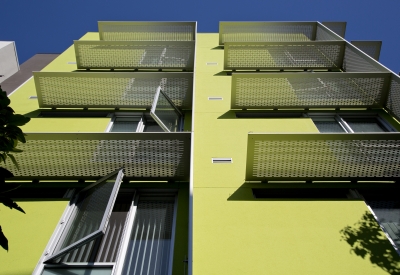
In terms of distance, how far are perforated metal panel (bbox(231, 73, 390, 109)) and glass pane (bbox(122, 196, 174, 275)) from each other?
3878mm

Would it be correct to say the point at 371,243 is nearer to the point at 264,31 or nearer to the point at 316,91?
the point at 316,91

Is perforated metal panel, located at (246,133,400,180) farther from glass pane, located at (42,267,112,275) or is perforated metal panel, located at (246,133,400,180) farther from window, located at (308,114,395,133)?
glass pane, located at (42,267,112,275)

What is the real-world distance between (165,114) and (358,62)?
6.26 meters

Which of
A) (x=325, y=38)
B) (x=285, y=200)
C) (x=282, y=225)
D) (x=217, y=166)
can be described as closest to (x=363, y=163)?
(x=285, y=200)

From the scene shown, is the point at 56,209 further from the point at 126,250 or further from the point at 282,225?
the point at 282,225

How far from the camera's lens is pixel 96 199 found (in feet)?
19.5

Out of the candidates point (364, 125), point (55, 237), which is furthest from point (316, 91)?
point (55, 237)

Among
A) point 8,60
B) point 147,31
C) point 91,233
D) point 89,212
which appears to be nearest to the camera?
point 91,233

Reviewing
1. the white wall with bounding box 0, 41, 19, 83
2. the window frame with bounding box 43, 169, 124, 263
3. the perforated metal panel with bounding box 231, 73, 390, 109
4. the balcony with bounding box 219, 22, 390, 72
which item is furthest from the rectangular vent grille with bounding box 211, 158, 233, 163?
the white wall with bounding box 0, 41, 19, 83

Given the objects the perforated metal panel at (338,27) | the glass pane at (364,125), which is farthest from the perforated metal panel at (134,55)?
the perforated metal panel at (338,27)

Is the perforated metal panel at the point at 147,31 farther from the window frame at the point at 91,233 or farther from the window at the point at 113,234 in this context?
the window frame at the point at 91,233

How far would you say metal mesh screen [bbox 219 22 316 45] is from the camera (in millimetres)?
14273

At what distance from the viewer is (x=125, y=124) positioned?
9109 mm

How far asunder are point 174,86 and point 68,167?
3.62 metres
